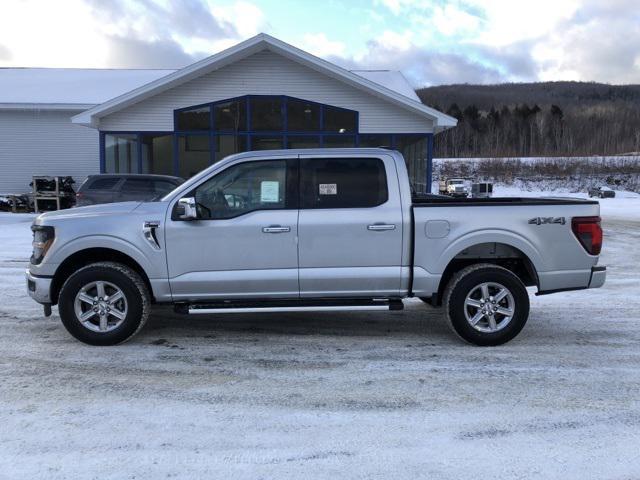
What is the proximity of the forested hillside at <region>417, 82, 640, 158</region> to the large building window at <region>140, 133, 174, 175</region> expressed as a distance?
8117 cm

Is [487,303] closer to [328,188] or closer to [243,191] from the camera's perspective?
[328,188]

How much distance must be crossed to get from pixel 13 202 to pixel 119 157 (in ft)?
18.1

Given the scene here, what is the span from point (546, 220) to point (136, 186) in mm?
10159

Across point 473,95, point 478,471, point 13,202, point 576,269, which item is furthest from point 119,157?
point 473,95

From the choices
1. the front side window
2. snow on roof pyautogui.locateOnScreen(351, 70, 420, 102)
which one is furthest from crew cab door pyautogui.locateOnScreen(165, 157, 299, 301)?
snow on roof pyautogui.locateOnScreen(351, 70, 420, 102)

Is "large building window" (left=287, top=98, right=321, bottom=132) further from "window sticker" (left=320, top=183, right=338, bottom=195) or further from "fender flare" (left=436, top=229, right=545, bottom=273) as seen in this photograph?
"fender flare" (left=436, top=229, right=545, bottom=273)

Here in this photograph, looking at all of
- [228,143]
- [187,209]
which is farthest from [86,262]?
[228,143]

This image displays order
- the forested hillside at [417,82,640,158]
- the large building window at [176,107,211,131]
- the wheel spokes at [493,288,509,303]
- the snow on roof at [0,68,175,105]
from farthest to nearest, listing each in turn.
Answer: the forested hillside at [417,82,640,158]
the snow on roof at [0,68,175,105]
the large building window at [176,107,211,131]
the wheel spokes at [493,288,509,303]

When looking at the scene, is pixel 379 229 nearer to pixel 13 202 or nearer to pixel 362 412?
pixel 362 412

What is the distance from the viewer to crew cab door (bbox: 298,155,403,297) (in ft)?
17.1

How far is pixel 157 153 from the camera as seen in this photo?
61.9 feet

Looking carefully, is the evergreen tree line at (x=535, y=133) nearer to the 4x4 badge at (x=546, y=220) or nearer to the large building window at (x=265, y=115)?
the large building window at (x=265, y=115)

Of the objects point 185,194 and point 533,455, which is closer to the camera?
point 533,455

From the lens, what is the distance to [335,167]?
540 cm
